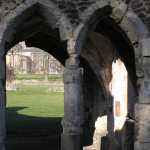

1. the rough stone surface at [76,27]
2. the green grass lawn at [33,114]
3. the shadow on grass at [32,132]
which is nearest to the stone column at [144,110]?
the rough stone surface at [76,27]

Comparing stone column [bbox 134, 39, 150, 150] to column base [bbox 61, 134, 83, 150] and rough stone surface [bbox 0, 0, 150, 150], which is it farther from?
column base [bbox 61, 134, 83, 150]

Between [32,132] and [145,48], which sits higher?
[145,48]

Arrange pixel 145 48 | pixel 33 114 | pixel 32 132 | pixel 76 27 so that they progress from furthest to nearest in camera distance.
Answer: pixel 33 114 → pixel 32 132 → pixel 76 27 → pixel 145 48

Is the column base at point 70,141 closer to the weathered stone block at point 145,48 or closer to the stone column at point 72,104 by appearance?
→ the stone column at point 72,104

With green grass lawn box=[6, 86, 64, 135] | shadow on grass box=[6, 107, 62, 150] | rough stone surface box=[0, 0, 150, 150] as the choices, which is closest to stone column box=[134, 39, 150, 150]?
rough stone surface box=[0, 0, 150, 150]

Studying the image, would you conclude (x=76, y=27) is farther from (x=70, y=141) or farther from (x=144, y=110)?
(x=70, y=141)

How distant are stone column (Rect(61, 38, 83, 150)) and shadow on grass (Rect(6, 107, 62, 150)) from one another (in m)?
5.45

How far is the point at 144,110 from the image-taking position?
9.42m

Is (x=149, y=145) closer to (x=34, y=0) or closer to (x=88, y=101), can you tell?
(x=34, y=0)

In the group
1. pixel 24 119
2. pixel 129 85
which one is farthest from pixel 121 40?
pixel 24 119

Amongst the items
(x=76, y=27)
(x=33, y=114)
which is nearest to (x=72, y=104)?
(x=76, y=27)

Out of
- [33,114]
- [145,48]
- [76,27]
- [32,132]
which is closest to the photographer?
[145,48]

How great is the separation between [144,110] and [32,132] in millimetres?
9220

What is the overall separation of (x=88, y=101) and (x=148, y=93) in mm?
7542
